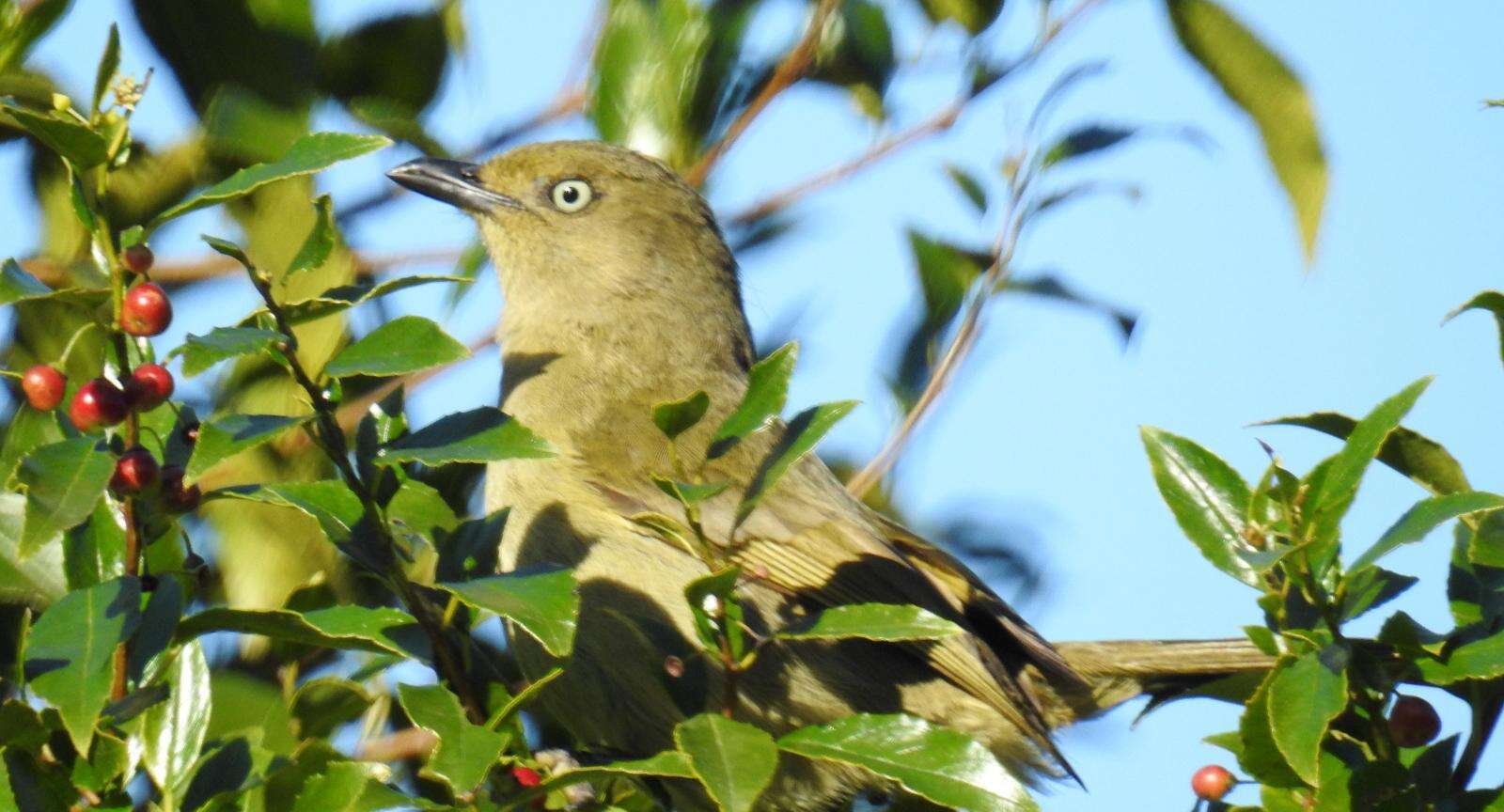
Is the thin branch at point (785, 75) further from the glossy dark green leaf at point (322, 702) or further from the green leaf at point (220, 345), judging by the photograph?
the green leaf at point (220, 345)

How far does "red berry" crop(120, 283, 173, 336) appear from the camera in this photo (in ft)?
8.32

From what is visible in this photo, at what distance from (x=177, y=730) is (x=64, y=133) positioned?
887 millimetres

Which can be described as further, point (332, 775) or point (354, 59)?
point (354, 59)

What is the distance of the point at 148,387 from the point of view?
8.49ft

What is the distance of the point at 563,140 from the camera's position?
235 inches

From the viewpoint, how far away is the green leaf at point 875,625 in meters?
2.65

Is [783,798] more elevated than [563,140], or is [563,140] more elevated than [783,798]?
[563,140]

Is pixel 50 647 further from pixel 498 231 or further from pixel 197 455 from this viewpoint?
pixel 498 231

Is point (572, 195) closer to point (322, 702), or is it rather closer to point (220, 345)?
point (322, 702)

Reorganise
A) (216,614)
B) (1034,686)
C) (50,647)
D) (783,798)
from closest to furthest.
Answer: (50,647) → (216,614) → (783,798) → (1034,686)

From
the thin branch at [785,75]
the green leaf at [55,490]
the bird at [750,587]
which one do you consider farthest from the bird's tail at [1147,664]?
the green leaf at [55,490]

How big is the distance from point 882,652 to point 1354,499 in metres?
1.92

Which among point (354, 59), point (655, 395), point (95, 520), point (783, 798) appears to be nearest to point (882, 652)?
point (783, 798)

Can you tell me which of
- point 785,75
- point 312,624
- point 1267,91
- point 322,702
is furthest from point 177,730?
point 1267,91
